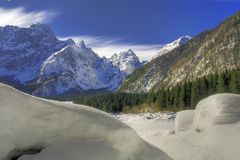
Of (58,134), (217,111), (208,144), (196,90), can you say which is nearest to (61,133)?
(58,134)

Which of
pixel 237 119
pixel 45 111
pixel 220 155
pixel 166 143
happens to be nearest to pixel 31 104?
pixel 45 111

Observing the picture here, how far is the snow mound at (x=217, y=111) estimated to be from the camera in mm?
13891

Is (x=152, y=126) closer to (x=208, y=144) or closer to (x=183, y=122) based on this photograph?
(x=183, y=122)

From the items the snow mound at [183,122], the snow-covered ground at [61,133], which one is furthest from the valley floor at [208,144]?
the snow-covered ground at [61,133]

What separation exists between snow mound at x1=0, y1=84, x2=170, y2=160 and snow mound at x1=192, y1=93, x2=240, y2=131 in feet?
19.6

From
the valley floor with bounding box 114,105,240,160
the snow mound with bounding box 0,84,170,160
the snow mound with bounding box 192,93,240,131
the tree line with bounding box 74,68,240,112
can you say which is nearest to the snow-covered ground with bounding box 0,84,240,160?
the snow mound with bounding box 0,84,170,160

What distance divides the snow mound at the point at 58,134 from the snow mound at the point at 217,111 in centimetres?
598

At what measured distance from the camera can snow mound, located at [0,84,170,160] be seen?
746 cm

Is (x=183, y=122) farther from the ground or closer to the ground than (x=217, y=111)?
closer to the ground

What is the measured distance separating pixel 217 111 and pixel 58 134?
737cm

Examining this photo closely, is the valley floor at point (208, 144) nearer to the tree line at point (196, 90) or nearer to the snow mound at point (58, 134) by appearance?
the snow mound at point (58, 134)

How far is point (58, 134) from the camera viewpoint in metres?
7.78

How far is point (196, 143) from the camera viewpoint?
43.3 ft

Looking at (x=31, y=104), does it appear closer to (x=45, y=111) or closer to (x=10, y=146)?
(x=45, y=111)
